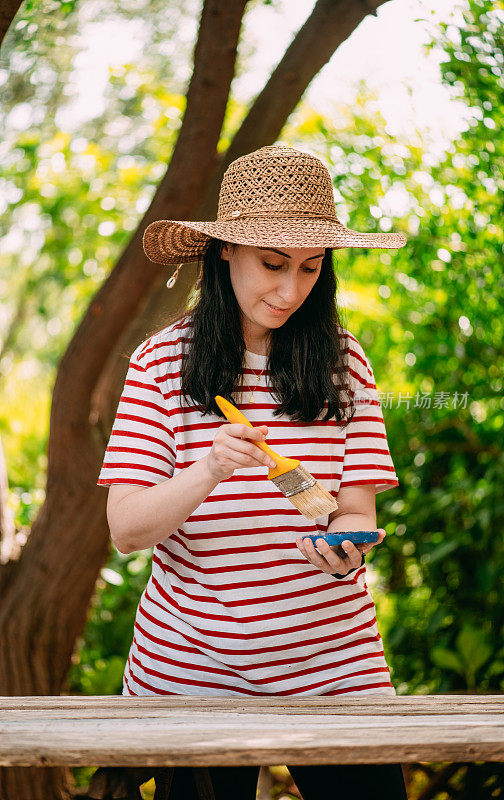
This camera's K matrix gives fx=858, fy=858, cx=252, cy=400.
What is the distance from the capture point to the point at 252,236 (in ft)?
5.22

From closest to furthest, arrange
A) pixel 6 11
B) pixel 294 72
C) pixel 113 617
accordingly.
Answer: pixel 6 11 < pixel 294 72 < pixel 113 617

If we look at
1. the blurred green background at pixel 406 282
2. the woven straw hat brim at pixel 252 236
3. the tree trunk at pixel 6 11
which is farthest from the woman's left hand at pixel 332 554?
the tree trunk at pixel 6 11

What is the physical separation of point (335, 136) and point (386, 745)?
256cm

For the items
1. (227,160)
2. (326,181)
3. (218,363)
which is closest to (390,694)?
(218,363)

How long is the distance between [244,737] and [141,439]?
0.62 metres

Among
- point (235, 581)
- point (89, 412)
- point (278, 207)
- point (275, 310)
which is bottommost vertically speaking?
point (89, 412)

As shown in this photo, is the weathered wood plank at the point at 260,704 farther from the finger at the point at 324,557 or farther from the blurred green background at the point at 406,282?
the blurred green background at the point at 406,282

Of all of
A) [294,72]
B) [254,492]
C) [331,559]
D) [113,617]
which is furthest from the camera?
[113,617]

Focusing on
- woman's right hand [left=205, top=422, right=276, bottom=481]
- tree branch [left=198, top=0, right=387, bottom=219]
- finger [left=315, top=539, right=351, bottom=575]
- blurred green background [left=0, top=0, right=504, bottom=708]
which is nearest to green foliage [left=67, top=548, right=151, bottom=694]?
blurred green background [left=0, top=0, right=504, bottom=708]

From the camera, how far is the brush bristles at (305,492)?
1.51 meters

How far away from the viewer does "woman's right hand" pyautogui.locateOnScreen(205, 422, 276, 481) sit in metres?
1.43

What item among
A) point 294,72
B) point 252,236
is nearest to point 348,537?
point 252,236

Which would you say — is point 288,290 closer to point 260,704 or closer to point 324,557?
point 324,557

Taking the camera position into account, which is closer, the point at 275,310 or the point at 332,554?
the point at 332,554
